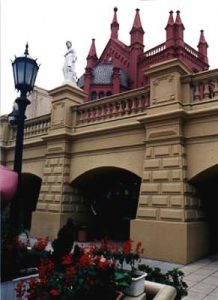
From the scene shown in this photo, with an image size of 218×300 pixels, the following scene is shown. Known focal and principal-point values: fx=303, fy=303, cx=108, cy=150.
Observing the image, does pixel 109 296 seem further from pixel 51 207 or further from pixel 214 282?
pixel 51 207

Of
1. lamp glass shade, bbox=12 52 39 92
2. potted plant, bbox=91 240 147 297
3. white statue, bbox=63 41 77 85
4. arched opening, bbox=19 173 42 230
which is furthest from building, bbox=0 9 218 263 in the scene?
lamp glass shade, bbox=12 52 39 92

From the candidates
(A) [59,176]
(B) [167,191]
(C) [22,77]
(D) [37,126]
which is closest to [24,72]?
(C) [22,77]

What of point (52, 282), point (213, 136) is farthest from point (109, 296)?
point (213, 136)

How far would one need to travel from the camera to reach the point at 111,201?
484 inches

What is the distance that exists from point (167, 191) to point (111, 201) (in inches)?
184

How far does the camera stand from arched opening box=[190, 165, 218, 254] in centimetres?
823

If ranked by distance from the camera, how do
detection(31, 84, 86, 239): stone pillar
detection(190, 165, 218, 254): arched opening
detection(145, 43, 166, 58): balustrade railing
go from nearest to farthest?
detection(190, 165, 218, 254): arched opening < detection(31, 84, 86, 239): stone pillar < detection(145, 43, 166, 58): balustrade railing

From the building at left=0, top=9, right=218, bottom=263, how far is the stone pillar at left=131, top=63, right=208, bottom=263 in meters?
0.03

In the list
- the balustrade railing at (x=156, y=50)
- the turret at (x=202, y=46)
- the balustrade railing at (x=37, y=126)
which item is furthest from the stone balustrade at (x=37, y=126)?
the turret at (x=202, y=46)

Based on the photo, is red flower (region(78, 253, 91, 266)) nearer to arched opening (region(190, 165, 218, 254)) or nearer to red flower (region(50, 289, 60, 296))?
red flower (region(50, 289, 60, 296))

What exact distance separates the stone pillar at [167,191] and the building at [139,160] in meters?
0.03

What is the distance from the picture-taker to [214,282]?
19.6 feet

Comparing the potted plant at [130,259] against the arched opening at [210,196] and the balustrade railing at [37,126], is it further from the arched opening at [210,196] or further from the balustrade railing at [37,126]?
the balustrade railing at [37,126]

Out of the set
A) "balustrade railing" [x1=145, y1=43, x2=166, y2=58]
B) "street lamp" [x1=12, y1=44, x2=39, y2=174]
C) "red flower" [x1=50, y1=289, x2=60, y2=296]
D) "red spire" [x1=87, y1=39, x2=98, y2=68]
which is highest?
"red spire" [x1=87, y1=39, x2=98, y2=68]
